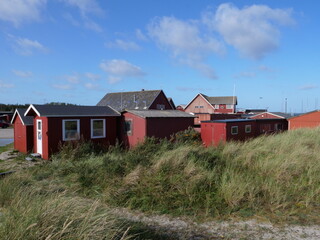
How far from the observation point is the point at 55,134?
1234cm

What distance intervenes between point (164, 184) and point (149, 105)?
87.9 ft

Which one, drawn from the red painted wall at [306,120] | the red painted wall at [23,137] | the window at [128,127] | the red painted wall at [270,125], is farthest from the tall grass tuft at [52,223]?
the red painted wall at [306,120]

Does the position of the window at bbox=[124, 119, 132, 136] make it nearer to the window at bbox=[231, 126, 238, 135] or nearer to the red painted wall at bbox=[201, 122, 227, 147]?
the red painted wall at bbox=[201, 122, 227, 147]

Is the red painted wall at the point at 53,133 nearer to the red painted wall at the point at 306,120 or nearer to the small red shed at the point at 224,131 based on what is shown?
the small red shed at the point at 224,131

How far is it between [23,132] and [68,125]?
3633 millimetres

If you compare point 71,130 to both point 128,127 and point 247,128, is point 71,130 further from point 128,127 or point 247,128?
point 247,128

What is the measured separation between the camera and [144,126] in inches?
553

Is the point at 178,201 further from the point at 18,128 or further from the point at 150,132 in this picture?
the point at 18,128

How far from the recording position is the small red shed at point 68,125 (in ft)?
39.9

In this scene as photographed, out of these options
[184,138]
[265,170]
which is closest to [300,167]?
[265,170]

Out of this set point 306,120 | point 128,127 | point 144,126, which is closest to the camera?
point 144,126

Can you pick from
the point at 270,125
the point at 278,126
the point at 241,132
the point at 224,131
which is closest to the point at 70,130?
the point at 224,131

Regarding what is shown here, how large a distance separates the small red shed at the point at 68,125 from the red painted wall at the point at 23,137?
2.70 feet

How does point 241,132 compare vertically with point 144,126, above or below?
below
